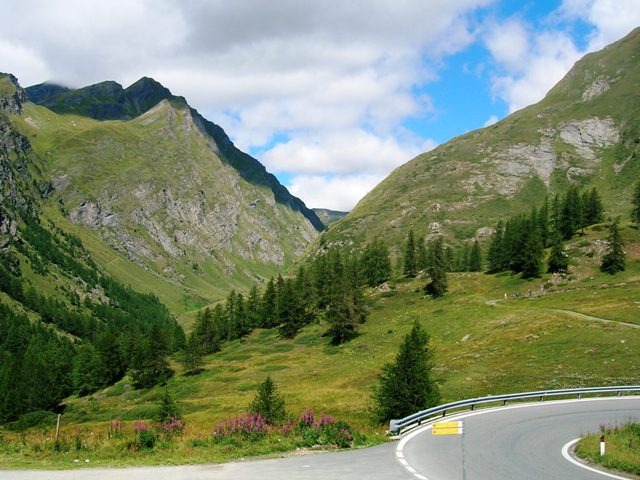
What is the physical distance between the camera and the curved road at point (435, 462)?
16078mm

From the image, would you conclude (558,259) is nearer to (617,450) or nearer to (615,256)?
(615,256)

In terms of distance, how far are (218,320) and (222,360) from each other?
3360 cm

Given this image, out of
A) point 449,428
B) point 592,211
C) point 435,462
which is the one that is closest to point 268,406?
point 435,462

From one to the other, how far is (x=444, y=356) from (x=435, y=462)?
42926mm

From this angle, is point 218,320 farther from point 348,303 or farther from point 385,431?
point 385,431

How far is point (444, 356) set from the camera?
5959 cm

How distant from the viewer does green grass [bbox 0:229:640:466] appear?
4259cm

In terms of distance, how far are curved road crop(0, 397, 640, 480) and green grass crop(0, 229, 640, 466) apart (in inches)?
93.7

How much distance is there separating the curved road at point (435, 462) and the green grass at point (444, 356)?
93.7 inches

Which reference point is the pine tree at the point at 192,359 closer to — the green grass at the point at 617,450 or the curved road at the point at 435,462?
the curved road at the point at 435,462

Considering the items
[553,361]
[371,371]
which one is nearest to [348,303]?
[371,371]

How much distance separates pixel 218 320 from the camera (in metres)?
135

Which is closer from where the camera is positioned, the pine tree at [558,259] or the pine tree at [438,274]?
the pine tree at [558,259]

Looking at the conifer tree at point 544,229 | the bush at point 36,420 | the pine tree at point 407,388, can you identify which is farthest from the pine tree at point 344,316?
the pine tree at point 407,388
